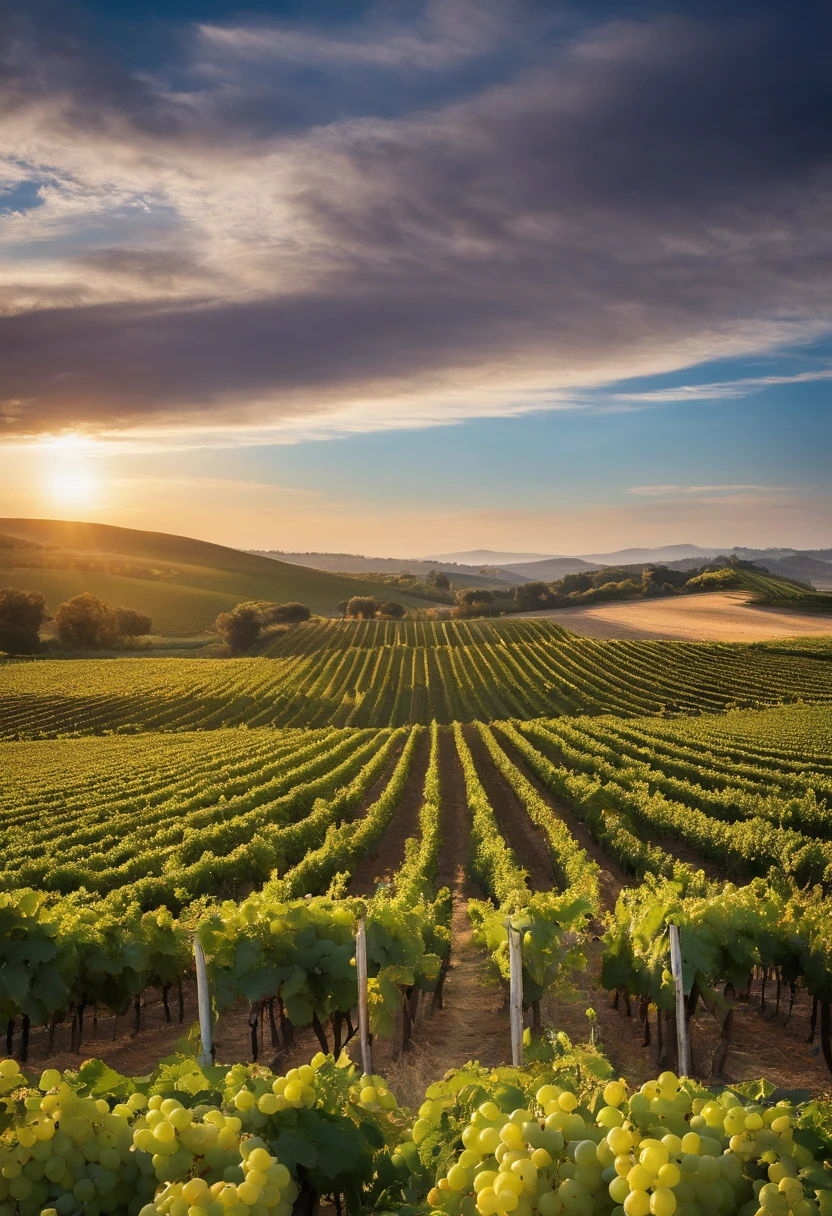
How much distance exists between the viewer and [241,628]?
83625mm

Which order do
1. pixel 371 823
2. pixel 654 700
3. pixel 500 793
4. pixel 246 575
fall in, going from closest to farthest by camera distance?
pixel 371 823
pixel 500 793
pixel 654 700
pixel 246 575

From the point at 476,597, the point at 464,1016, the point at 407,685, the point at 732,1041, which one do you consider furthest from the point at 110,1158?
the point at 476,597

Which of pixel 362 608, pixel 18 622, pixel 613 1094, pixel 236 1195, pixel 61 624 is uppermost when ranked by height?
pixel 613 1094

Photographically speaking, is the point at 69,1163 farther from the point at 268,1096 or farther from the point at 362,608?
the point at 362,608

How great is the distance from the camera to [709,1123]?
118 inches

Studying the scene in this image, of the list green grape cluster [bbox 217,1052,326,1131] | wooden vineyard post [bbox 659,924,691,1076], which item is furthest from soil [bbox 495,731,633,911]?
green grape cluster [bbox 217,1052,326,1131]

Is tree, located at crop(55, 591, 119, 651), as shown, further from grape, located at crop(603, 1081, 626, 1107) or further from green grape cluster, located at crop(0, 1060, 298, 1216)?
grape, located at crop(603, 1081, 626, 1107)

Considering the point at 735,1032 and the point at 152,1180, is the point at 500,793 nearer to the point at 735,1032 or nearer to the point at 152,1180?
the point at 735,1032

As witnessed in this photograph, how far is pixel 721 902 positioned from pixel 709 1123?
5.69 m

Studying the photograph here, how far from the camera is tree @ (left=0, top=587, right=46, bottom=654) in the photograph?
78.8 metres

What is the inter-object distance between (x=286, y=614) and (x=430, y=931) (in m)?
87.6

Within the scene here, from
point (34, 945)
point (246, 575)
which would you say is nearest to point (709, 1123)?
point (34, 945)

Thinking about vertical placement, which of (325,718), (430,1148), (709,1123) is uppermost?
(709,1123)

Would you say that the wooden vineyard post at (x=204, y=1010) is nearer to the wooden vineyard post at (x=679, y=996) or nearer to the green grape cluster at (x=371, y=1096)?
the green grape cluster at (x=371, y=1096)
